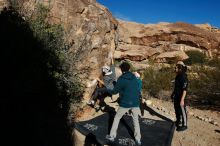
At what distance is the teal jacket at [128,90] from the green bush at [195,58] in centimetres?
2782

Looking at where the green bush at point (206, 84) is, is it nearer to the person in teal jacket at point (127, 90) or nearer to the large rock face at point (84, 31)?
the large rock face at point (84, 31)

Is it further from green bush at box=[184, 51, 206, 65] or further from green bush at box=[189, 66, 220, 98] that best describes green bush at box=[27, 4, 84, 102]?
green bush at box=[184, 51, 206, 65]

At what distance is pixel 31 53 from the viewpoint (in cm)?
749

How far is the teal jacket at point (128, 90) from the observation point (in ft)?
22.0

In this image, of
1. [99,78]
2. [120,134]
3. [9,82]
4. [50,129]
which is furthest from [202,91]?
[9,82]

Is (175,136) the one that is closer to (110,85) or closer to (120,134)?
(120,134)

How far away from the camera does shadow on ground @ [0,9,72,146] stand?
6637 millimetres

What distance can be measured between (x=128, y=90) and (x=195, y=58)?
30.3 meters

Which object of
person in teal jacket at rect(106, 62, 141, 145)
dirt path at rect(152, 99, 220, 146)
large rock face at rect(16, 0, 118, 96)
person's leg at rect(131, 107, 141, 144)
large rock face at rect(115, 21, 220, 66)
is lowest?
dirt path at rect(152, 99, 220, 146)

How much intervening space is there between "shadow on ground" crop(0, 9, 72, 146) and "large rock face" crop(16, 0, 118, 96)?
1069 millimetres

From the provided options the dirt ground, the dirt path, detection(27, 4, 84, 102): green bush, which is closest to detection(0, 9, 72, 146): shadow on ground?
detection(27, 4, 84, 102): green bush

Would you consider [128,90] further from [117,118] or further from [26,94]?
[26,94]

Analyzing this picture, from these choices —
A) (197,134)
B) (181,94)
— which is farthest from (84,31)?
(197,134)

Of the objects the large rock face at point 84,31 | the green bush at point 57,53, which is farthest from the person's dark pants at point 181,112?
the large rock face at point 84,31
